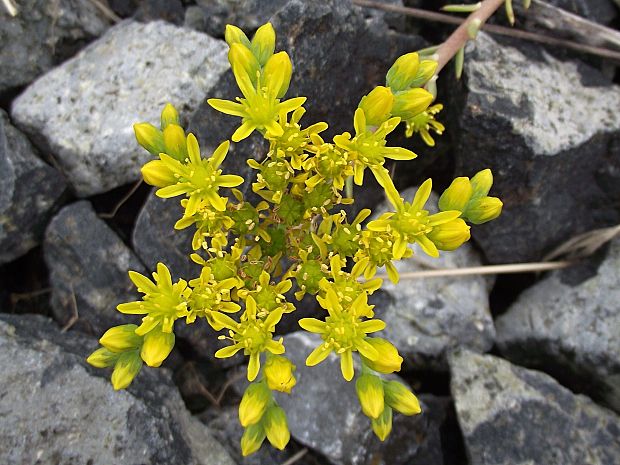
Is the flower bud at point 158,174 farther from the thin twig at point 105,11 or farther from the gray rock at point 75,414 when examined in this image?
the thin twig at point 105,11

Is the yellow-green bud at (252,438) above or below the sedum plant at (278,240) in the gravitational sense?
below

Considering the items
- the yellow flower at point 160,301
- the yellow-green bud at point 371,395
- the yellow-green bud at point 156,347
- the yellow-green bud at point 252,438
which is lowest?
the yellow-green bud at point 252,438

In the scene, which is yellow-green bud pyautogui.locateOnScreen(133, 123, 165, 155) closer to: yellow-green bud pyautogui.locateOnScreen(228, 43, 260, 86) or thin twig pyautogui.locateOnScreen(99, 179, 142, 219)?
yellow-green bud pyautogui.locateOnScreen(228, 43, 260, 86)

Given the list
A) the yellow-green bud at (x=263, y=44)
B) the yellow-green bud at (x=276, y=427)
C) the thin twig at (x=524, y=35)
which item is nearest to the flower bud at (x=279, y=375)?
the yellow-green bud at (x=276, y=427)

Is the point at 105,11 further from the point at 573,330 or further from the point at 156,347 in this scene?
the point at 573,330

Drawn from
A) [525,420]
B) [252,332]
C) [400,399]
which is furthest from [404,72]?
[525,420]

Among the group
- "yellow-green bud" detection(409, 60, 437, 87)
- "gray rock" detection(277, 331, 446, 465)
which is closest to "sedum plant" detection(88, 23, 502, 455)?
"yellow-green bud" detection(409, 60, 437, 87)

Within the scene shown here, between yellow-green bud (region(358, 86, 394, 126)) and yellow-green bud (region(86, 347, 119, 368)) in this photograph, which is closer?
yellow-green bud (region(358, 86, 394, 126))
